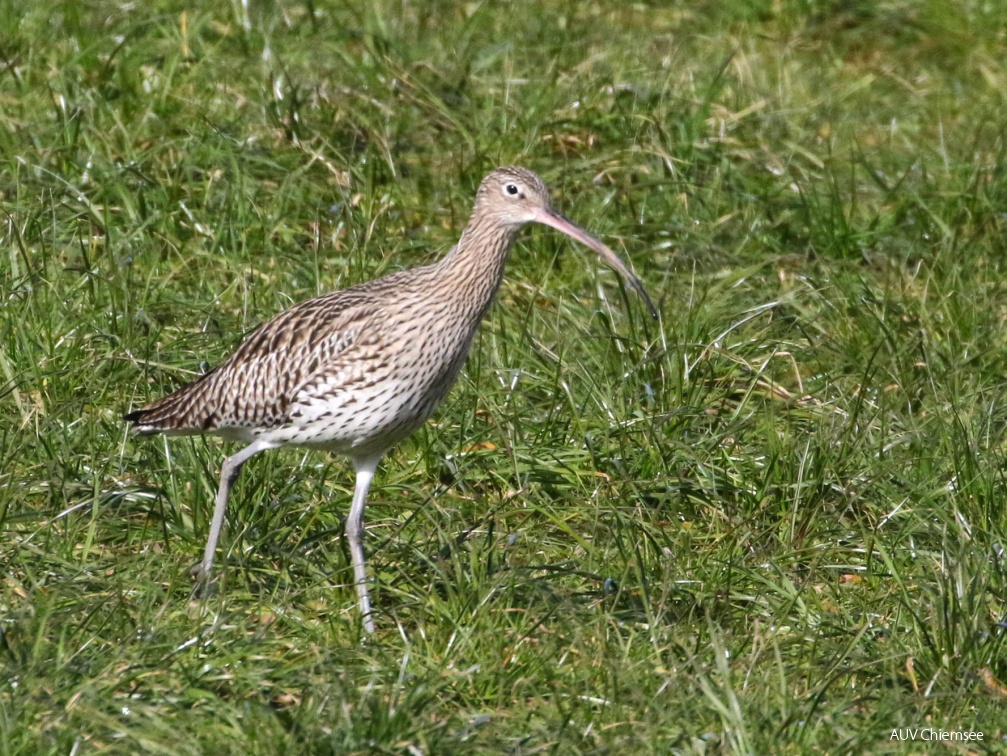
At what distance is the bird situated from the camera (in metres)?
5.85

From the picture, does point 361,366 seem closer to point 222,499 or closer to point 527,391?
point 222,499

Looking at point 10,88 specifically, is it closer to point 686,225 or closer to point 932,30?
point 686,225

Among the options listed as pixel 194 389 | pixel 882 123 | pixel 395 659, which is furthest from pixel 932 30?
pixel 395 659

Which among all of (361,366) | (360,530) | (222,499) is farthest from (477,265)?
(222,499)

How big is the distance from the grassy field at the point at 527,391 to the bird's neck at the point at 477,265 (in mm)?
756

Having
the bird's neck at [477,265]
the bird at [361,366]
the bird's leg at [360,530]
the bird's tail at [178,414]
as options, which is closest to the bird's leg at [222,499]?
the bird at [361,366]

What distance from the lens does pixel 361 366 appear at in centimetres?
587

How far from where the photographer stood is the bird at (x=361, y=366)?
585 cm

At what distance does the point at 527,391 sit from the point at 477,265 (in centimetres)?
122

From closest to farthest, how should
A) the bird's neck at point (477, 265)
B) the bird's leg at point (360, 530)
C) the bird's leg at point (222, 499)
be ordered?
the bird's leg at point (360, 530) → the bird's leg at point (222, 499) → the bird's neck at point (477, 265)

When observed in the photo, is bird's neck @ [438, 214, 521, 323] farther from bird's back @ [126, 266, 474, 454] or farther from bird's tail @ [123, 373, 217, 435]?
bird's tail @ [123, 373, 217, 435]

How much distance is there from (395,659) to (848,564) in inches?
71.8

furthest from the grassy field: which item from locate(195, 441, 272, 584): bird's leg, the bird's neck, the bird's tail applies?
the bird's neck

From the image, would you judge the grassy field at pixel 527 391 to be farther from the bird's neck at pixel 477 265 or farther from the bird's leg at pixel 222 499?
the bird's neck at pixel 477 265
